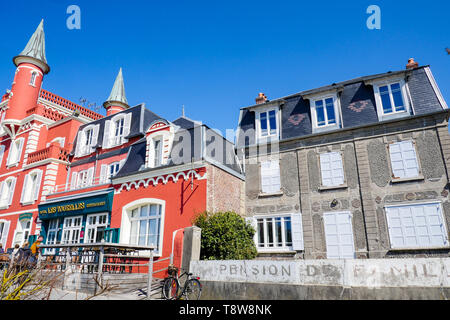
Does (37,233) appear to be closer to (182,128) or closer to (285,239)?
(182,128)

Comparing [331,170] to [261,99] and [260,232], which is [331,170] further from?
[261,99]

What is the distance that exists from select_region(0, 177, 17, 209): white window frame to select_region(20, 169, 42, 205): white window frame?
1.80 m

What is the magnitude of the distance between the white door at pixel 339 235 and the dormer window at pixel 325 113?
14.7ft

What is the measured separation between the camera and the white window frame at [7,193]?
23647mm

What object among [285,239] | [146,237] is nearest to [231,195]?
[285,239]

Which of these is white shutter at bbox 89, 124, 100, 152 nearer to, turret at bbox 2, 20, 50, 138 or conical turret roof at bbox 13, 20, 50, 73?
turret at bbox 2, 20, 50, 138

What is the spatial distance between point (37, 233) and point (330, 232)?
18685 mm

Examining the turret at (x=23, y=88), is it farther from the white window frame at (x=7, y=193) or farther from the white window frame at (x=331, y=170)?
the white window frame at (x=331, y=170)

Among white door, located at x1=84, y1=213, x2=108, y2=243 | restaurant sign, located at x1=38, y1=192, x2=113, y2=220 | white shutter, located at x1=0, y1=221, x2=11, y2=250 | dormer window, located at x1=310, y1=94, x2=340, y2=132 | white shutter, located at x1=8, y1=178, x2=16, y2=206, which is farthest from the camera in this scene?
white shutter, located at x1=8, y1=178, x2=16, y2=206

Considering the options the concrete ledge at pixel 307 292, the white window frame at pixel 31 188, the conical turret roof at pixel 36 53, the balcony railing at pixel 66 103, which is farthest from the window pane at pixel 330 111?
the conical turret roof at pixel 36 53

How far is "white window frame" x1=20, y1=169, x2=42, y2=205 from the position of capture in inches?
856

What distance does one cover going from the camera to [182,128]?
15836mm

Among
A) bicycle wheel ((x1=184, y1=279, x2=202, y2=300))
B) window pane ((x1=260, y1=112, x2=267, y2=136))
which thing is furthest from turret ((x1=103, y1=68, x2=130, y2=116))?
bicycle wheel ((x1=184, y1=279, x2=202, y2=300))
